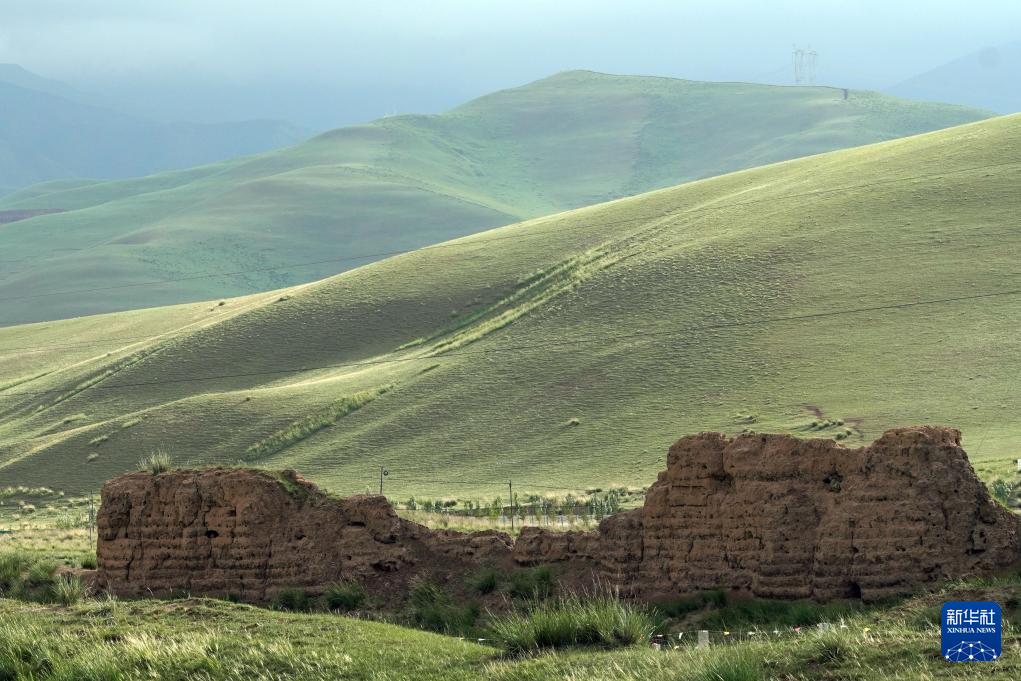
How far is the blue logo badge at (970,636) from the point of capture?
12359 millimetres

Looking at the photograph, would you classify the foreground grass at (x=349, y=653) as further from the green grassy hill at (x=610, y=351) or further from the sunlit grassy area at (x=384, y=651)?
the green grassy hill at (x=610, y=351)

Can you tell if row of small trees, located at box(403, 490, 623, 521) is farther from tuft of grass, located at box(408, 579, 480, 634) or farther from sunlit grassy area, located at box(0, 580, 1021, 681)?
sunlit grassy area, located at box(0, 580, 1021, 681)

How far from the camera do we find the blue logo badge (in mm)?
12359

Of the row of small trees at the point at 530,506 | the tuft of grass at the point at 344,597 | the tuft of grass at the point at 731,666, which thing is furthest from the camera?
the row of small trees at the point at 530,506

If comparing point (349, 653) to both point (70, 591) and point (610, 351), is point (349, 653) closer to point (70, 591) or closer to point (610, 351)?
point (70, 591)

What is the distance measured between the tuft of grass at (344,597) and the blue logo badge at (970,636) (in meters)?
9.93

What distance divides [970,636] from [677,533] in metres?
7.17

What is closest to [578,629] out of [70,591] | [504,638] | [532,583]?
[504,638]

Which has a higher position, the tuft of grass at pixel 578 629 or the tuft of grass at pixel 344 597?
the tuft of grass at pixel 578 629

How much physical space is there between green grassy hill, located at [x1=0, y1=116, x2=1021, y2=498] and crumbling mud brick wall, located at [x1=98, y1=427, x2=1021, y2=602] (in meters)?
18.7

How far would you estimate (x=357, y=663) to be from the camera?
16453 millimetres

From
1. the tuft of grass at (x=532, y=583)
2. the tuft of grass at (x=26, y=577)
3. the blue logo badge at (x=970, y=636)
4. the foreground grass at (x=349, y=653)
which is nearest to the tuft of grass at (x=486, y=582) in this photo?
the tuft of grass at (x=532, y=583)

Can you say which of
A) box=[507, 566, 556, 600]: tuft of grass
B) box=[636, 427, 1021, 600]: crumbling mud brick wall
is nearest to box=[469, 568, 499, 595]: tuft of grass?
box=[507, 566, 556, 600]: tuft of grass

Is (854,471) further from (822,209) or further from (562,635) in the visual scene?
(822,209)
